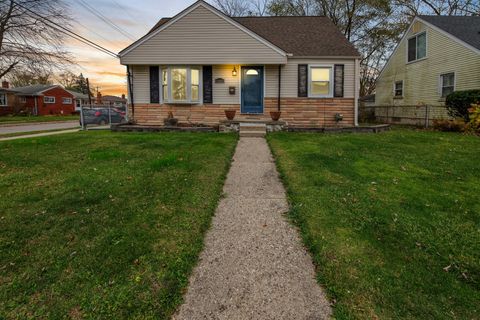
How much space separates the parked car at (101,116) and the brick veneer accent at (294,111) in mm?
4323

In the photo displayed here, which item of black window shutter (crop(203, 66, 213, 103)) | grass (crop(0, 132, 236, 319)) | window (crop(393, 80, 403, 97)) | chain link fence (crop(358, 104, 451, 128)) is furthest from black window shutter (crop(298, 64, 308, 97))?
window (crop(393, 80, 403, 97))

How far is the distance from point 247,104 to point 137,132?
514 centimetres

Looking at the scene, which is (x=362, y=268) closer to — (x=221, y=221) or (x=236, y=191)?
(x=221, y=221)

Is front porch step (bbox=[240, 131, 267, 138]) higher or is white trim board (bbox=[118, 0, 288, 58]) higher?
white trim board (bbox=[118, 0, 288, 58])

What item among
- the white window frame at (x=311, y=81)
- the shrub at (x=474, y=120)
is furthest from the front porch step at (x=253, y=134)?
the shrub at (x=474, y=120)

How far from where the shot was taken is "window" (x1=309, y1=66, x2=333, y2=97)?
43.8ft

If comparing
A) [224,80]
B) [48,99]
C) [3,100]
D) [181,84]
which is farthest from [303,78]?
[48,99]

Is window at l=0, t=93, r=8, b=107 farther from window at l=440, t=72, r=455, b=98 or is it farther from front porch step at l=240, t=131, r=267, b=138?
window at l=440, t=72, r=455, b=98

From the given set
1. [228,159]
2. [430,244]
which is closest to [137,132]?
[228,159]

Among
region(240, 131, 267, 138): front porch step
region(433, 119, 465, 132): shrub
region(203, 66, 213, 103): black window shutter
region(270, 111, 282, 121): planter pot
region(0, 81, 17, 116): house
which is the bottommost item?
region(240, 131, 267, 138): front porch step

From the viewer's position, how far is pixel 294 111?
13500mm

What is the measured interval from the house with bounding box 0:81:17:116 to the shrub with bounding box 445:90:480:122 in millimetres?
45896

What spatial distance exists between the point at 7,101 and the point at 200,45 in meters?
37.7

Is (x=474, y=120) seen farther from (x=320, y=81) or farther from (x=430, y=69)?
(x=430, y=69)
